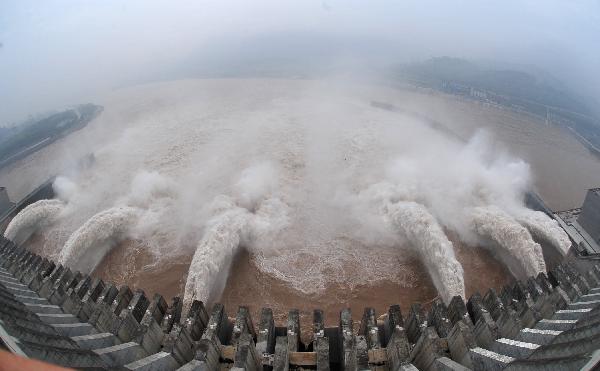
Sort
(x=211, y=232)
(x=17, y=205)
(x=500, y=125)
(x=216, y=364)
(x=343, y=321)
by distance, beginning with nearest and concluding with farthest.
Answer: (x=216, y=364), (x=343, y=321), (x=211, y=232), (x=17, y=205), (x=500, y=125)

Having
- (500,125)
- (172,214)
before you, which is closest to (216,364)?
(172,214)

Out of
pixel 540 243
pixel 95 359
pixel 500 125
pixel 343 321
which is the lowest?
pixel 500 125

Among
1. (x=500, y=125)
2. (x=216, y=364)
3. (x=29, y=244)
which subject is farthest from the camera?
(x=500, y=125)

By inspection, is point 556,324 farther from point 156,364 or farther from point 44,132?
point 44,132

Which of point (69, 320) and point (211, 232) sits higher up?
point (69, 320)

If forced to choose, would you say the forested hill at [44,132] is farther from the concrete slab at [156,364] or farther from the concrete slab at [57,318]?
the concrete slab at [156,364]

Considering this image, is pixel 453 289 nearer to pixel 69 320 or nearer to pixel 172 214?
pixel 69 320
